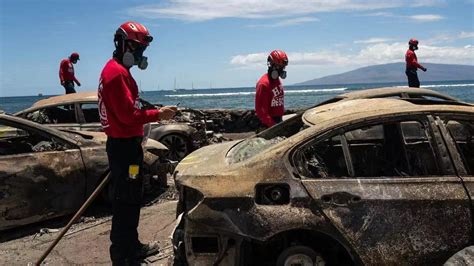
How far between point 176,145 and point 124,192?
5425mm

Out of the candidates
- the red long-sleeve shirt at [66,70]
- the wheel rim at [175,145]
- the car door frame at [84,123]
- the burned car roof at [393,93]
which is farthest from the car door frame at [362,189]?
the red long-sleeve shirt at [66,70]

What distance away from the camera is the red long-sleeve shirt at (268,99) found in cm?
663

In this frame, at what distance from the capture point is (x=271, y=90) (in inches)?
264

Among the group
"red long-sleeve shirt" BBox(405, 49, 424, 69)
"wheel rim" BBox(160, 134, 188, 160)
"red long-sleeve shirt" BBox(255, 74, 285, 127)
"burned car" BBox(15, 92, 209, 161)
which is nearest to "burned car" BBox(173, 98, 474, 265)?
"red long-sleeve shirt" BBox(255, 74, 285, 127)

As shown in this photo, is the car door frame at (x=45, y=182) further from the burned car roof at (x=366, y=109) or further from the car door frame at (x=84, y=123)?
the burned car roof at (x=366, y=109)

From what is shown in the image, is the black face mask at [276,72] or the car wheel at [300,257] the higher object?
the black face mask at [276,72]

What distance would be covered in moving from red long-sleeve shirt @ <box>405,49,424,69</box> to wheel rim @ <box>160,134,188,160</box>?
7233 millimetres

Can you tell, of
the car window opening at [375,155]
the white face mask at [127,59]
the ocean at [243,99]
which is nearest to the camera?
the car window opening at [375,155]

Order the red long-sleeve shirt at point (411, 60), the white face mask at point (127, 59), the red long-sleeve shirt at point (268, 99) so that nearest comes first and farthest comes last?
the white face mask at point (127, 59)
the red long-sleeve shirt at point (268, 99)
the red long-sleeve shirt at point (411, 60)

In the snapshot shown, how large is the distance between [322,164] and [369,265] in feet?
2.80

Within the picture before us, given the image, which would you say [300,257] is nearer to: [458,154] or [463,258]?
[463,258]

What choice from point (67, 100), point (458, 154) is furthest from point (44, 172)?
point (458, 154)

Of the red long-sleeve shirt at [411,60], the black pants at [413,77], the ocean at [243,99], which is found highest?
the red long-sleeve shirt at [411,60]

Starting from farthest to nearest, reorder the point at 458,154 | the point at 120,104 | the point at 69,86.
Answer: the point at 69,86, the point at 120,104, the point at 458,154
